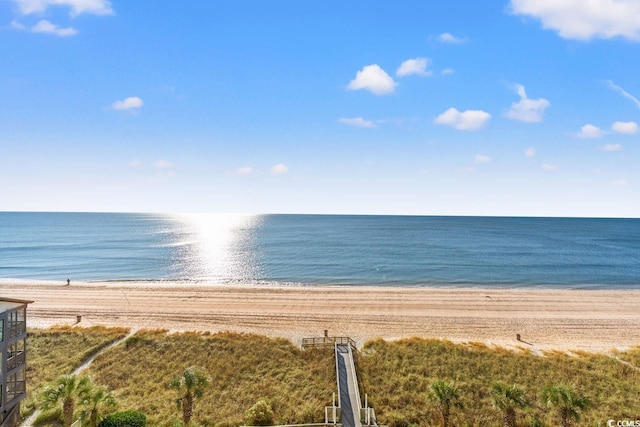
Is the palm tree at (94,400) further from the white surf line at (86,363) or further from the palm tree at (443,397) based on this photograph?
the palm tree at (443,397)

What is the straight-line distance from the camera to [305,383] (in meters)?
22.3

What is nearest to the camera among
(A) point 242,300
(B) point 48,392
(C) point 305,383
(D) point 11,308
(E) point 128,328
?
(B) point 48,392

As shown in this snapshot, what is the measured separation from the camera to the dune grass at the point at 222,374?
776 inches

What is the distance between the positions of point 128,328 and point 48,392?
16.4 meters

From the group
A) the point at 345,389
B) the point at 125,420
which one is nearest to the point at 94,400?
the point at 125,420

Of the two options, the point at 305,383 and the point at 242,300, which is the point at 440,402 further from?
Result: the point at 242,300

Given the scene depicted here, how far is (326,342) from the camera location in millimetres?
27578

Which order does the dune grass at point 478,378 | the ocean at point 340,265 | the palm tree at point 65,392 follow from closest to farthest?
1. the palm tree at point 65,392
2. the dune grass at point 478,378
3. the ocean at point 340,265

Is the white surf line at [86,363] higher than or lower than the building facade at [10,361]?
lower

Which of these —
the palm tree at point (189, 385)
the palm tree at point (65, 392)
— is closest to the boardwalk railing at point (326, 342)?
the palm tree at point (189, 385)

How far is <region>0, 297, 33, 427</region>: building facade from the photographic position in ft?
55.8

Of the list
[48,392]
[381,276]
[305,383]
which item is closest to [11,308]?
[48,392]

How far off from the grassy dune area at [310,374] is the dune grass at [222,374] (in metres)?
0.07

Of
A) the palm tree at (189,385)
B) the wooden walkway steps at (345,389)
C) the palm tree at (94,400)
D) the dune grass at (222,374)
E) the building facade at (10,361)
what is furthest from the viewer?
the dune grass at (222,374)
